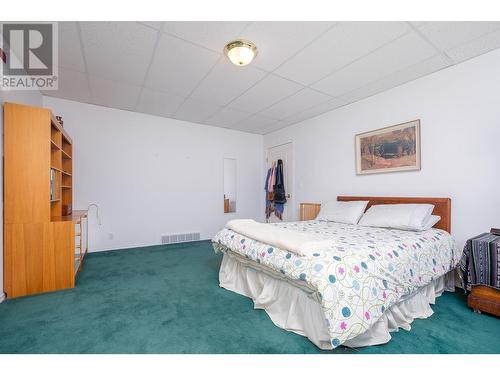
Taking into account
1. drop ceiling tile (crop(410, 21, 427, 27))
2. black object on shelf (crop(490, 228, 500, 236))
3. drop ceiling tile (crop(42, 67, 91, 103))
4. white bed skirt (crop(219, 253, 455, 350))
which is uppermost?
drop ceiling tile (crop(42, 67, 91, 103))

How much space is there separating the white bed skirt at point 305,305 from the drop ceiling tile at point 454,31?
7.25 ft

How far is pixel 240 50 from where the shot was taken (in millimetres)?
2113

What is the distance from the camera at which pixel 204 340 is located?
1539 millimetres

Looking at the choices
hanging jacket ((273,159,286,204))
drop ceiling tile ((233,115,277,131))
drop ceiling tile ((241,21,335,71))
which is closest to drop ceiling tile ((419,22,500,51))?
drop ceiling tile ((241,21,335,71))

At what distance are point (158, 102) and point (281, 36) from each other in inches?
91.4

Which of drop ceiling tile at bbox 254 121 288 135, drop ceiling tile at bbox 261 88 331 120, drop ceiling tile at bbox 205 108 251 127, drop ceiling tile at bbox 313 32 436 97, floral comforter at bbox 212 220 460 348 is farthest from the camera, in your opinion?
drop ceiling tile at bbox 254 121 288 135

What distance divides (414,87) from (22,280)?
472 centimetres

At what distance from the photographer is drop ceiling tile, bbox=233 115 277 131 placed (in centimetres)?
434

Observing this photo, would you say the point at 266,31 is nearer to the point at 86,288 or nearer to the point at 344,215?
the point at 344,215

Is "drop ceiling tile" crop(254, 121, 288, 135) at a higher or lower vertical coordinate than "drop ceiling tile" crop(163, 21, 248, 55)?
lower

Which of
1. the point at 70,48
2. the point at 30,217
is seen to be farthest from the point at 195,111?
the point at 30,217

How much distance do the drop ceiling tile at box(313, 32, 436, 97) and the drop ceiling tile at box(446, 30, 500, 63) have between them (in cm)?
22

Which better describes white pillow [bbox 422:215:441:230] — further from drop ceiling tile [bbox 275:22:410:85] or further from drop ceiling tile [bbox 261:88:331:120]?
drop ceiling tile [bbox 261:88:331:120]
